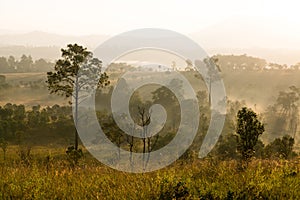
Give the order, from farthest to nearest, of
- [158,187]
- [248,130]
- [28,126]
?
[28,126] → [248,130] → [158,187]

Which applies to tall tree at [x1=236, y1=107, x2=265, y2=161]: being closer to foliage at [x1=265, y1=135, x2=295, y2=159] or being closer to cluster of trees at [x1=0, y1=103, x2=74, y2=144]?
foliage at [x1=265, y1=135, x2=295, y2=159]

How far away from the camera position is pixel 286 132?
10594 centimetres

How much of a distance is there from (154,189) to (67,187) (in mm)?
2182

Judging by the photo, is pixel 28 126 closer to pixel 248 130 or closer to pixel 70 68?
pixel 70 68

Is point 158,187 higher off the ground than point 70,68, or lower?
lower

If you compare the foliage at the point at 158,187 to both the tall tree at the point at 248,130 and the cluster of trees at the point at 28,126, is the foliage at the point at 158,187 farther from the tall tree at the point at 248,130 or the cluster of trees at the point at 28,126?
the cluster of trees at the point at 28,126

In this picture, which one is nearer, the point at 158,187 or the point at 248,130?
the point at 158,187

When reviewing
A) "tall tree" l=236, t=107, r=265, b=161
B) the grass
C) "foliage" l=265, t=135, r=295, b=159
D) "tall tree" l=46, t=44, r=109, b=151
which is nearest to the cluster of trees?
"tall tree" l=46, t=44, r=109, b=151

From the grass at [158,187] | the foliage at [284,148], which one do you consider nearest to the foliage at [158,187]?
the grass at [158,187]

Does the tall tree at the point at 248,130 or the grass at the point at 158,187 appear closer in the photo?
the grass at the point at 158,187

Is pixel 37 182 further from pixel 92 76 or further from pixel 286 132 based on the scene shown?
pixel 286 132

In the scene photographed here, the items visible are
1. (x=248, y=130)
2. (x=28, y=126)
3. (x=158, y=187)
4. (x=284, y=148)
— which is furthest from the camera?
(x=28, y=126)

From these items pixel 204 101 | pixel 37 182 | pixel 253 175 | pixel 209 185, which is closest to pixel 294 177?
pixel 253 175

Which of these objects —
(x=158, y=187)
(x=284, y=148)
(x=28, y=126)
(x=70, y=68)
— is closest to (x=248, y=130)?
(x=158, y=187)
